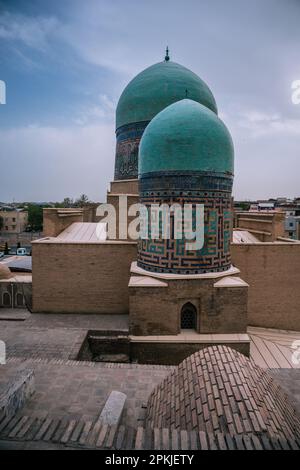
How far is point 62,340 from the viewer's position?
6125mm

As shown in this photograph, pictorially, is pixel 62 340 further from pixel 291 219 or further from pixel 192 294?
pixel 291 219

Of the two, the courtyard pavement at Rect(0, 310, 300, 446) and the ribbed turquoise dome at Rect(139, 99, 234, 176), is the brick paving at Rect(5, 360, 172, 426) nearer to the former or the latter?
the courtyard pavement at Rect(0, 310, 300, 446)

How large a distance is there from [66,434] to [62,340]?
3626mm

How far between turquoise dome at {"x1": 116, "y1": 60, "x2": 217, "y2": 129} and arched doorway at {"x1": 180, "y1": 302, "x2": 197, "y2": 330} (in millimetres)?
6044

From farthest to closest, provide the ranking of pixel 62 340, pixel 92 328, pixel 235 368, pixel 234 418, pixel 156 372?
pixel 92 328 < pixel 62 340 < pixel 156 372 < pixel 235 368 < pixel 234 418

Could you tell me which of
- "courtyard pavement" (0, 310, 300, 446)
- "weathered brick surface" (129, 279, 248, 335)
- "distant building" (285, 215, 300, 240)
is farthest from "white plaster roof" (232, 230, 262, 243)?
→ "distant building" (285, 215, 300, 240)

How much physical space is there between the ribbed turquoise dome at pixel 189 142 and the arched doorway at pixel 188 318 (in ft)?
9.53

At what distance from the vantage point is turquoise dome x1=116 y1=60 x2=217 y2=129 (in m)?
9.60

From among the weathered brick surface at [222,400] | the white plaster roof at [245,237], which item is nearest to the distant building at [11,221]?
the white plaster roof at [245,237]

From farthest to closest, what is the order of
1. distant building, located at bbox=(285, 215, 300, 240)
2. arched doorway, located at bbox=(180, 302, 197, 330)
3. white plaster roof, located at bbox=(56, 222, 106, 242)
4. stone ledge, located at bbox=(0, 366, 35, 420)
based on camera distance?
distant building, located at bbox=(285, 215, 300, 240), white plaster roof, located at bbox=(56, 222, 106, 242), arched doorway, located at bbox=(180, 302, 197, 330), stone ledge, located at bbox=(0, 366, 35, 420)

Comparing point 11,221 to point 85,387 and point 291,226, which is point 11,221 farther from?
point 85,387

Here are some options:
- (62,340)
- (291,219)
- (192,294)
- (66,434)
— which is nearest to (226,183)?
(192,294)

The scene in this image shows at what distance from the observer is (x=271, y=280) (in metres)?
8.02

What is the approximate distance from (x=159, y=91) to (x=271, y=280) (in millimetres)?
6451
